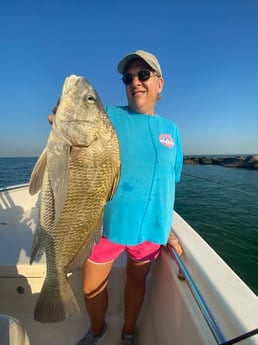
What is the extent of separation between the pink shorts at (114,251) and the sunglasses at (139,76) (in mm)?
1243

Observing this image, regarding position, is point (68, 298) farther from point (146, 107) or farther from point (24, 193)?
point (24, 193)

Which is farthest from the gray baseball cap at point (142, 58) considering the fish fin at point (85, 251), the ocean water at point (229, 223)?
the ocean water at point (229, 223)

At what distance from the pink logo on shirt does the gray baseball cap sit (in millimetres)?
498

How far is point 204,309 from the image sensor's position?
4.70 ft

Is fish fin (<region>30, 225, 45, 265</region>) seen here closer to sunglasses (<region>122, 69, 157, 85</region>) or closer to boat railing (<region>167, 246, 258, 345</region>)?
boat railing (<region>167, 246, 258, 345</region>)

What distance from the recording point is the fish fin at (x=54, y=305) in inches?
65.3

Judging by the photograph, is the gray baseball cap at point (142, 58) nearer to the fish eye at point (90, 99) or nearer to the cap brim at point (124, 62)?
the cap brim at point (124, 62)

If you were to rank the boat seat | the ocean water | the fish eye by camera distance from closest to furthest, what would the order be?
the boat seat < the fish eye < the ocean water

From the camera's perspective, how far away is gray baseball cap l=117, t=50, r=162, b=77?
1.85 meters

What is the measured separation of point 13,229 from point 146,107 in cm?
269

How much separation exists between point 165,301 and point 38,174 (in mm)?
1523

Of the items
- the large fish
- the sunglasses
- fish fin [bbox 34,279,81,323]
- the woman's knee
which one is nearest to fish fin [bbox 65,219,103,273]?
the large fish

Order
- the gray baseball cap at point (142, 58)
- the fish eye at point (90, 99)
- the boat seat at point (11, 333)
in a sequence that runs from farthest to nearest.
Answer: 1. the gray baseball cap at point (142, 58)
2. the fish eye at point (90, 99)
3. the boat seat at point (11, 333)

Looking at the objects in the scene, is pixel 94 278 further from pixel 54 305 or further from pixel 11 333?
pixel 11 333
